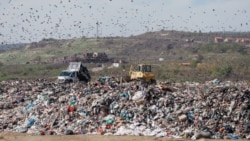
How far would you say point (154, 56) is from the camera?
236ft

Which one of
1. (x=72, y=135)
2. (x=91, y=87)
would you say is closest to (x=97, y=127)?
(x=72, y=135)

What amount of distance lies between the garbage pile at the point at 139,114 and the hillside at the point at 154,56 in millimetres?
21787

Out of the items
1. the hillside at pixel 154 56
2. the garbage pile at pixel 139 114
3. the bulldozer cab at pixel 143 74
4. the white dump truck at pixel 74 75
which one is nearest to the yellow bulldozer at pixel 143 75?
the bulldozer cab at pixel 143 74

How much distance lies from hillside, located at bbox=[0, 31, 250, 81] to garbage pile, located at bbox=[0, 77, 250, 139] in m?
21.8

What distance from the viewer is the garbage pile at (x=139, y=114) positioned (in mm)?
14352

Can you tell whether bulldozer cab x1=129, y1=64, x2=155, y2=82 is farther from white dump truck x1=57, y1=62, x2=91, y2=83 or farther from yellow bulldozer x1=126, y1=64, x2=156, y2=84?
white dump truck x1=57, y1=62, x2=91, y2=83

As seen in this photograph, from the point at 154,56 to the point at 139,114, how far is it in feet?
187

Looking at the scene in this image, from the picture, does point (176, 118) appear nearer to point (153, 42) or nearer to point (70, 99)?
point (70, 99)

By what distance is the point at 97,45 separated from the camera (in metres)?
82.3

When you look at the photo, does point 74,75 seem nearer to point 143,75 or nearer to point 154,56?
point 143,75

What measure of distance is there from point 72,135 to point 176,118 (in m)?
3.51

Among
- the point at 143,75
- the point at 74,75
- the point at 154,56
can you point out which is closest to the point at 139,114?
the point at 143,75

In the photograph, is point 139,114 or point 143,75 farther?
point 143,75

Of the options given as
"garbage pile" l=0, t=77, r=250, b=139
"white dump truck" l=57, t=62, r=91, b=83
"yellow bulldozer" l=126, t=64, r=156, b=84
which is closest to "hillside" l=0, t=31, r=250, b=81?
"white dump truck" l=57, t=62, r=91, b=83
